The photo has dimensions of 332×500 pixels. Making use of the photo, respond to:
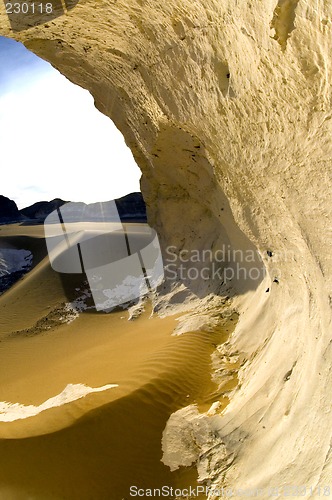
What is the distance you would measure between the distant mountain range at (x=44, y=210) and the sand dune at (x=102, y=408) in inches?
874

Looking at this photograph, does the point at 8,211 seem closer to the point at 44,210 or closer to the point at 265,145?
the point at 44,210

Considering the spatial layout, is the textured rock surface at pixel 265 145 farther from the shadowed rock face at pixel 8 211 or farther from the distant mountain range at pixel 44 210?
the shadowed rock face at pixel 8 211

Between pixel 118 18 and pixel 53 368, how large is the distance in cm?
524

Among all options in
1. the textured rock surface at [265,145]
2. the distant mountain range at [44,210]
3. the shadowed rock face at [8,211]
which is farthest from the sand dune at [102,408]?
the shadowed rock face at [8,211]

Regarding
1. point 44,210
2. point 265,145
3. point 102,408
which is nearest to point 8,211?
point 44,210

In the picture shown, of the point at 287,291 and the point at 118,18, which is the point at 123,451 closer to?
the point at 287,291

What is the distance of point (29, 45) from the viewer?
5.29 meters

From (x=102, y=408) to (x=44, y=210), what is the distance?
37329 millimetres

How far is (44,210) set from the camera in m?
38.0

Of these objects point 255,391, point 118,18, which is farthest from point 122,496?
point 118,18

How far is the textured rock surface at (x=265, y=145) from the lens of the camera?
8.06 ft

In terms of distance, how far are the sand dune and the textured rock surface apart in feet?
2.08

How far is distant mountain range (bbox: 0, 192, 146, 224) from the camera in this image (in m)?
31.0

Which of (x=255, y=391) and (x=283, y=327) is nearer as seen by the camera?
(x=255, y=391)
